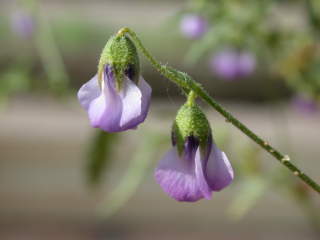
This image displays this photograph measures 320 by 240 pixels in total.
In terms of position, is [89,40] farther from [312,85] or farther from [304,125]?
[312,85]

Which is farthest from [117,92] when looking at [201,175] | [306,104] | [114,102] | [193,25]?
[306,104]

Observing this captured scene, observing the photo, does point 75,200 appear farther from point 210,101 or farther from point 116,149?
point 210,101

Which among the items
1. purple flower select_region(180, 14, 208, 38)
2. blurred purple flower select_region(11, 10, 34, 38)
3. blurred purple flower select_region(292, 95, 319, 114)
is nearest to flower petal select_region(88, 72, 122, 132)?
purple flower select_region(180, 14, 208, 38)

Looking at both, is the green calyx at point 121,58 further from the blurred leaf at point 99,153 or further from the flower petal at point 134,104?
the blurred leaf at point 99,153

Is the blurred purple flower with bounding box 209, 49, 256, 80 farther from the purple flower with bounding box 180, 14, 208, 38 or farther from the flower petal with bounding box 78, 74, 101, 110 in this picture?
the flower petal with bounding box 78, 74, 101, 110

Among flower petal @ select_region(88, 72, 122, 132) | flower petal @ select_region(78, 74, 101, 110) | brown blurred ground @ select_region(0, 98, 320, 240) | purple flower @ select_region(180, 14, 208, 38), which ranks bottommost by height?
flower petal @ select_region(88, 72, 122, 132)

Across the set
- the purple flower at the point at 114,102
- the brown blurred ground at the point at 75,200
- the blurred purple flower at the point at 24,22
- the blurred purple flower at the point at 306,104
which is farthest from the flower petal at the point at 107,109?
the brown blurred ground at the point at 75,200
